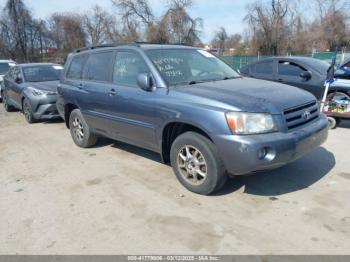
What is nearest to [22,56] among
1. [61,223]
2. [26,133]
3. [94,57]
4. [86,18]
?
[86,18]

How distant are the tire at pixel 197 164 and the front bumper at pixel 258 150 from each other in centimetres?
15

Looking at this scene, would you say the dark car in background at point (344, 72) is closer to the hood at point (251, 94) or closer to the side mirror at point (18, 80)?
the hood at point (251, 94)

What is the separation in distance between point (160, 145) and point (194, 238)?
61.0 inches

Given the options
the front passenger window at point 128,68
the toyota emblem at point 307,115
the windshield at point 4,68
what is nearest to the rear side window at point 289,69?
the toyota emblem at point 307,115

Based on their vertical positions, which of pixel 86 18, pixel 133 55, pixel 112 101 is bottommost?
pixel 112 101

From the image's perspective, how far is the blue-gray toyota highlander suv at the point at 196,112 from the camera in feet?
11.8

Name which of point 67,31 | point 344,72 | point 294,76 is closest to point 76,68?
point 294,76

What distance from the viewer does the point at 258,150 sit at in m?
3.50

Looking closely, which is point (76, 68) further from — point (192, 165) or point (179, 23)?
point (179, 23)

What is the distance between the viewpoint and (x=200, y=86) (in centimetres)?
430

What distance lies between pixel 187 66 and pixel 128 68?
87 centimetres

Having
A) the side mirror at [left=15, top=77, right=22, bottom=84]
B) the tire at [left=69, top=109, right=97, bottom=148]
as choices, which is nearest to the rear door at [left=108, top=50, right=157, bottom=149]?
the tire at [left=69, top=109, right=97, bottom=148]

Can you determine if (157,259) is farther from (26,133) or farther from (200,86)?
(26,133)

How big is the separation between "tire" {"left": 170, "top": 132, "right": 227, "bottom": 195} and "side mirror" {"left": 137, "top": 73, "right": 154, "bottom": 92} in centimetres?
77
